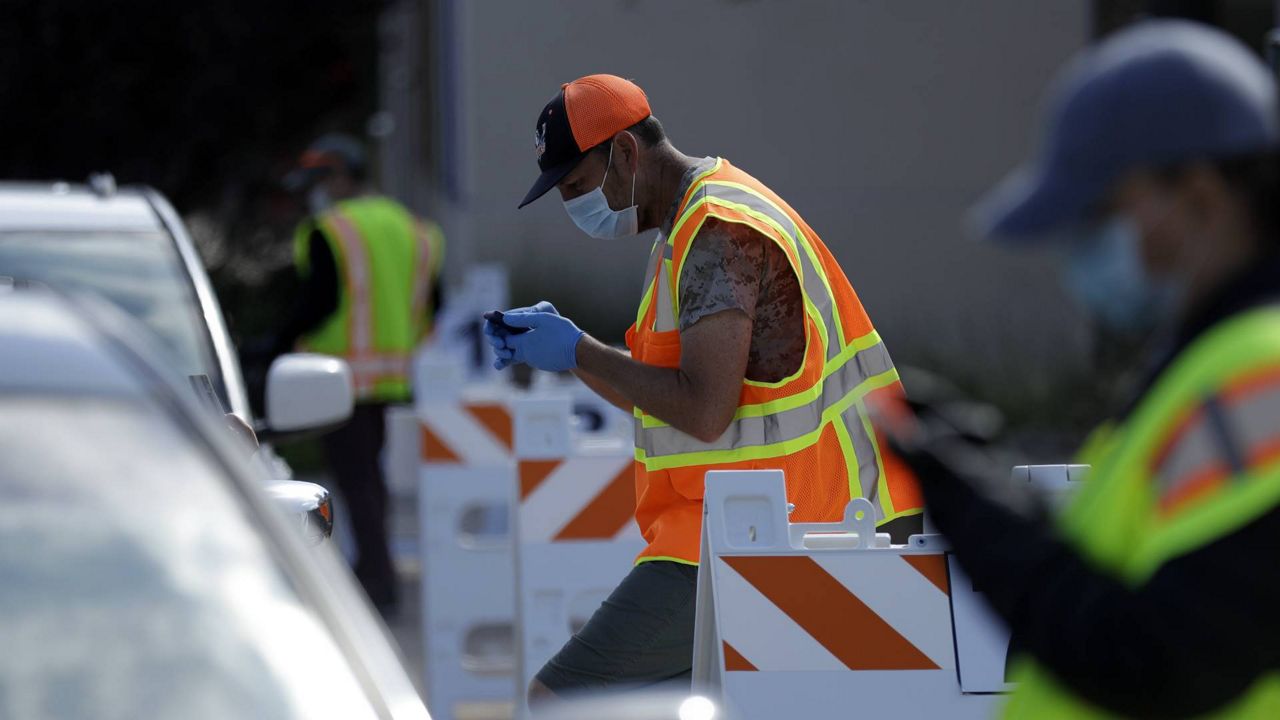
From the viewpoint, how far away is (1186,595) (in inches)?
75.7

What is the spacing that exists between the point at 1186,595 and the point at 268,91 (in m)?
15.8

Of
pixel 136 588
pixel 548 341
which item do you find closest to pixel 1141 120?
pixel 136 588

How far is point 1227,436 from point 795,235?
7.57ft

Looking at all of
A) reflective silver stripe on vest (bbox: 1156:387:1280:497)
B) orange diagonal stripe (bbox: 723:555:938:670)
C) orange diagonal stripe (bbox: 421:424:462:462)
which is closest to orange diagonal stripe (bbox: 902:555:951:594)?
orange diagonal stripe (bbox: 723:555:938:670)

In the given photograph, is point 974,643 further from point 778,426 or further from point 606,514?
point 606,514

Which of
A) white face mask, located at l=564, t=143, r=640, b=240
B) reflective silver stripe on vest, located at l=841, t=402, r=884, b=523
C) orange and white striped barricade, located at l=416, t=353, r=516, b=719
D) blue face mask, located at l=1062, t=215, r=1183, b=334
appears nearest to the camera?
blue face mask, located at l=1062, t=215, r=1183, b=334

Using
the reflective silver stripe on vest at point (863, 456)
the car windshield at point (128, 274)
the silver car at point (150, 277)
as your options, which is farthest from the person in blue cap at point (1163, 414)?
the car windshield at point (128, 274)

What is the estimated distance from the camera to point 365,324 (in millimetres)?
9914

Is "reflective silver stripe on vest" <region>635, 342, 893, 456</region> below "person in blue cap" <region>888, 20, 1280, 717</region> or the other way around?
below

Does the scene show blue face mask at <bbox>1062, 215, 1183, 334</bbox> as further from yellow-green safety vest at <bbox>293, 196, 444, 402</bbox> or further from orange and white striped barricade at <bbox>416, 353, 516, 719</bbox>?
yellow-green safety vest at <bbox>293, 196, 444, 402</bbox>

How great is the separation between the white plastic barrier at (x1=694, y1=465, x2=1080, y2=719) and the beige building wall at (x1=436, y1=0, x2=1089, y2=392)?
34.9 ft

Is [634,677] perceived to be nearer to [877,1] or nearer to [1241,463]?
[1241,463]

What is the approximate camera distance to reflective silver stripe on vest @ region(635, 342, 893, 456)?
4180mm

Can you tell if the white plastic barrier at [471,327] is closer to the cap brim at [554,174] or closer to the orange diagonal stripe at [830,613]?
the cap brim at [554,174]
